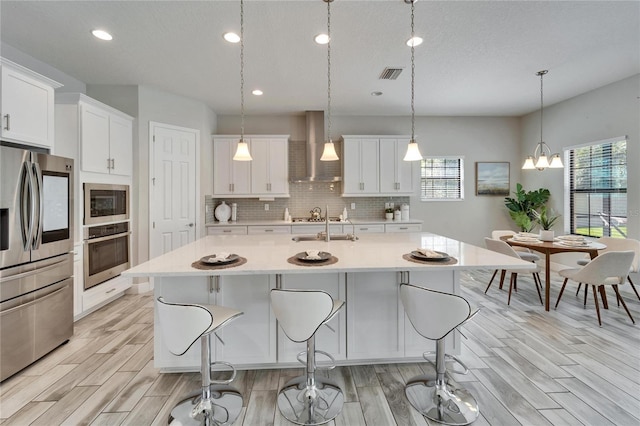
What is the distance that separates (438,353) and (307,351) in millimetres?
820

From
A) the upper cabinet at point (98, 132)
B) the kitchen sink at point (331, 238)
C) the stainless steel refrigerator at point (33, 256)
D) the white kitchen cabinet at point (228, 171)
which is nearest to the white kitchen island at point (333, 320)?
the kitchen sink at point (331, 238)

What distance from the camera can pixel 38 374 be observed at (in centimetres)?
220

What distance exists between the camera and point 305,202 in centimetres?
549

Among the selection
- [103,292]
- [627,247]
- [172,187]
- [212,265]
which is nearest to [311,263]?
[212,265]

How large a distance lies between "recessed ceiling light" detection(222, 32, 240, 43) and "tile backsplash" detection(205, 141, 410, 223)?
8.61 ft

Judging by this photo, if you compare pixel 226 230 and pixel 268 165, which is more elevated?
pixel 268 165

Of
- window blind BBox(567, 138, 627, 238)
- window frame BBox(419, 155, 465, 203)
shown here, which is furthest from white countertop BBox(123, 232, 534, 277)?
window blind BBox(567, 138, 627, 238)

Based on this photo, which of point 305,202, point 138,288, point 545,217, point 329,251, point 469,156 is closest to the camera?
point 329,251

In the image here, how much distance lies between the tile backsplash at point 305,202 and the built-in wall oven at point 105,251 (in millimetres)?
1959

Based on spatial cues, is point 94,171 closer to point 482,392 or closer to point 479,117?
point 482,392

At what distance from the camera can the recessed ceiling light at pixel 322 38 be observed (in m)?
2.79

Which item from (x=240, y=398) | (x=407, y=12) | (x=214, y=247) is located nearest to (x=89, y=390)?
(x=240, y=398)

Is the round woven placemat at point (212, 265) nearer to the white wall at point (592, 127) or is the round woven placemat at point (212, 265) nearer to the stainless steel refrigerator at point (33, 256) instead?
the stainless steel refrigerator at point (33, 256)

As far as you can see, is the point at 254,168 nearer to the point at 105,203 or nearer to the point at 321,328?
the point at 105,203
